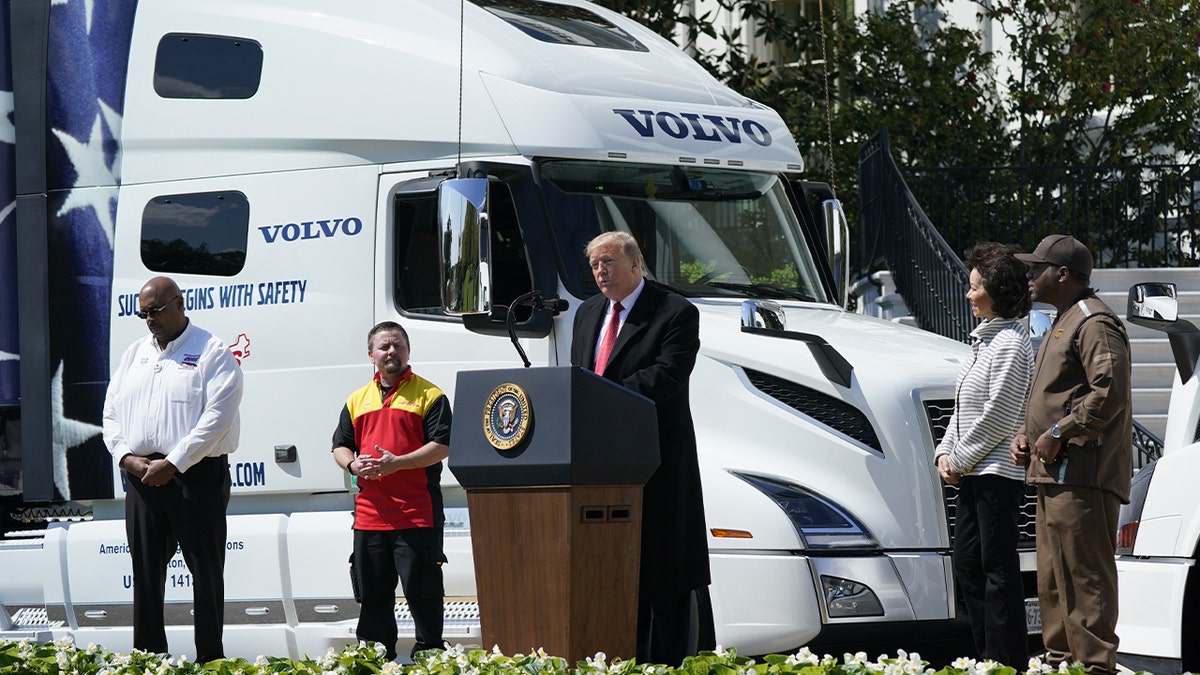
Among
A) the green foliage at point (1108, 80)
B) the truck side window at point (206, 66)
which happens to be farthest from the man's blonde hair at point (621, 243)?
the green foliage at point (1108, 80)

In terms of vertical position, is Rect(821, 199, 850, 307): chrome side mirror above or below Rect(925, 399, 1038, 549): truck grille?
above

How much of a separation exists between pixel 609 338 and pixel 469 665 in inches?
77.4

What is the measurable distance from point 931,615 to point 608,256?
7.31 feet

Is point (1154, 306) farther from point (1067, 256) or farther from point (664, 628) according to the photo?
point (664, 628)

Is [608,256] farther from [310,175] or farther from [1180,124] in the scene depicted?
[1180,124]

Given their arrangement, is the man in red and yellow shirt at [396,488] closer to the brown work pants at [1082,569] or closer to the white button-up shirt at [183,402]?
the white button-up shirt at [183,402]

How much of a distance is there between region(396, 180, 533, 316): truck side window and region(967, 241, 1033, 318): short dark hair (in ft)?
6.75

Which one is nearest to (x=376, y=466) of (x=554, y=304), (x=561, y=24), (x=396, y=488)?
(x=396, y=488)

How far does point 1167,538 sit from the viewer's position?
262 inches

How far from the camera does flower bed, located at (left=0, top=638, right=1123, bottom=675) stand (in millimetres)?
4590

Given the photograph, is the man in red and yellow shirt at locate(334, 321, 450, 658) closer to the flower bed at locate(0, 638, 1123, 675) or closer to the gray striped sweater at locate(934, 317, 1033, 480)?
the flower bed at locate(0, 638, 1123, 675)

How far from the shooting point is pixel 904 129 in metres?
17.6

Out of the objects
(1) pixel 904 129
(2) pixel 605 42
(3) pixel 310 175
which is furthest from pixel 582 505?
(1) pixel 904 129


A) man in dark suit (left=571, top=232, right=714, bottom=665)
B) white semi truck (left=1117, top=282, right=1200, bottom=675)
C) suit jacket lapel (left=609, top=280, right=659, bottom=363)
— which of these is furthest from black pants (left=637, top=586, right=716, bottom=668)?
white semi truck (left=1117, top=282, right=1200, bottom=675)
